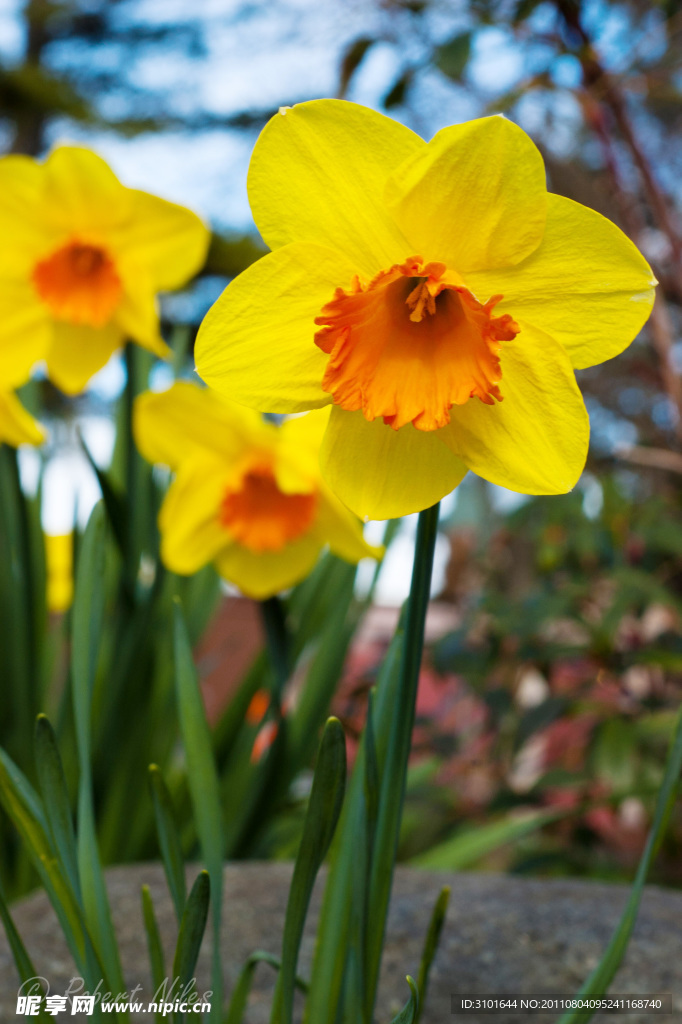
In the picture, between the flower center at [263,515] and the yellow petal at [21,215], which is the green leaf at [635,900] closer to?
the flower center at [263,515]

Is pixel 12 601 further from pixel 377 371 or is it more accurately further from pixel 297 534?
pixel 377 371

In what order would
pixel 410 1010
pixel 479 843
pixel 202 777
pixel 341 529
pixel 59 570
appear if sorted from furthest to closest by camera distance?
1. pixel 59 570
2. pixel 479 843
3. pixel 341 529
4. pixel 202 777
5. pixel 410 1010

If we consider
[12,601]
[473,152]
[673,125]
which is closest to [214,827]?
[473,152]

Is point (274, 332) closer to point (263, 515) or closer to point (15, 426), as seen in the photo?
point (15, 426)

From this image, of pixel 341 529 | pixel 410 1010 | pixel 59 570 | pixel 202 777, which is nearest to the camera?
pixel 410 1010

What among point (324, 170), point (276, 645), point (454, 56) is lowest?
point (276, 645)

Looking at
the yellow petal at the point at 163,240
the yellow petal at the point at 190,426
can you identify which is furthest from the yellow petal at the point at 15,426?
the yellow petal at the point at 163,240

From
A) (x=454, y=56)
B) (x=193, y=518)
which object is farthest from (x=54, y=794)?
(x=454, y=56)
